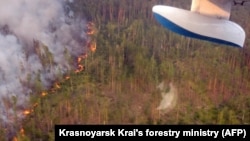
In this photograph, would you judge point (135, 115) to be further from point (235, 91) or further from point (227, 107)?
point (235, 91)

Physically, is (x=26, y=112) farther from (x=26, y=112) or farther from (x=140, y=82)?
(x=140, y=82)

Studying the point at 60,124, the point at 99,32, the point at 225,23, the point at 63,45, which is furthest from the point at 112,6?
the point at 225,23

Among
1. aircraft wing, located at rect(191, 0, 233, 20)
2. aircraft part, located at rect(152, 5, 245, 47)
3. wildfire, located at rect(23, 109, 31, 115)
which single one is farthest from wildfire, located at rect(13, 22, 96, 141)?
aircraft wing, located at rect(191, 0, 233, 20)

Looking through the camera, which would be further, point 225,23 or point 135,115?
point 135,115

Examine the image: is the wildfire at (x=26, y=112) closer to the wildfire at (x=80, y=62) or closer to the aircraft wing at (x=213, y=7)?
the wildfire at (x=80, y=62)

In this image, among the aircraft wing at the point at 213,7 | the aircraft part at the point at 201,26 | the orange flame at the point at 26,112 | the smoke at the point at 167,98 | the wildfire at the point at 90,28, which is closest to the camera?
the aircraft wing at the point at 213,7

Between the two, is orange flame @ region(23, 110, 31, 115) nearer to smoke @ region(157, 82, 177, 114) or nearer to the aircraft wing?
smoke @ region(157, 82, 177, 114)

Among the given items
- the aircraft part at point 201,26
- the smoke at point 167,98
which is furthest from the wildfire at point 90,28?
the aircraft part at point 201,26
